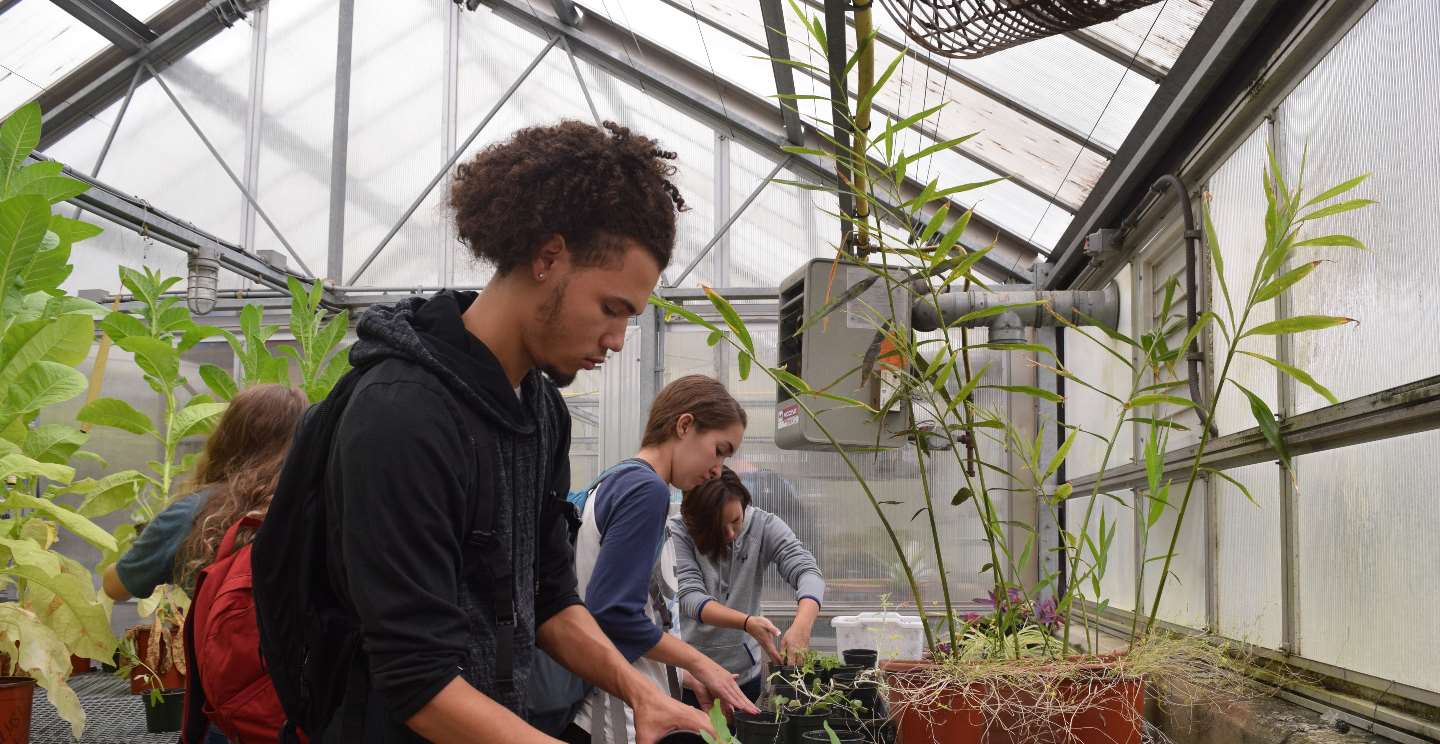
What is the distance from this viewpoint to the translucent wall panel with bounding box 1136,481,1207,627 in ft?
9.08

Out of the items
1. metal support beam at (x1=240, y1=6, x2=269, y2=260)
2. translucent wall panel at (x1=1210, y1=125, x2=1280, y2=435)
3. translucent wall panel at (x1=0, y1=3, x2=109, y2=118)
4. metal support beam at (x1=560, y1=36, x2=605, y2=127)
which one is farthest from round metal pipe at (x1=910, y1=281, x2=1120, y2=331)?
translucent wall panel at (x1=0, y1=3, x2=109, y2=118)

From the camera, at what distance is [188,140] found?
650 cm

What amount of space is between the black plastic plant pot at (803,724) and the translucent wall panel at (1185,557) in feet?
4.30

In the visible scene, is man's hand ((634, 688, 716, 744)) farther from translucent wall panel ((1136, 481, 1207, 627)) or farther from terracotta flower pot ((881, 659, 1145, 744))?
translucent wall panel ((1136, 481, 1207, 627))

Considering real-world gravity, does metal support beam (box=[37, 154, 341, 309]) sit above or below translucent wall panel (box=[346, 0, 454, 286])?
below

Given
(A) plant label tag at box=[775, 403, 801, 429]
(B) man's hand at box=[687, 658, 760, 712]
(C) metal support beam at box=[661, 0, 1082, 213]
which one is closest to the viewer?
(B) man's hand at box=[687, 658, 760, 712]

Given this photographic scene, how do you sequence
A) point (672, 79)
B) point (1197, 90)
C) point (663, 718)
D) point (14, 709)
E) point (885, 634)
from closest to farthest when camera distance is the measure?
point (663, 718) < point (1197, 90) < point (14, 709) < point (885, 634) < point (672, 79)

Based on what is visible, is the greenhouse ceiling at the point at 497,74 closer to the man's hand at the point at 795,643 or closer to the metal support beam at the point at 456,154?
the metal support beam at the point at 456,154

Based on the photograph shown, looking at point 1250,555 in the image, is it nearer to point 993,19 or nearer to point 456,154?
point 993,19

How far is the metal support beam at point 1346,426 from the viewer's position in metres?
1.58

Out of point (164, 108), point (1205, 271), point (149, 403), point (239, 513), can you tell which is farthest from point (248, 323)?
point (1205, 271)

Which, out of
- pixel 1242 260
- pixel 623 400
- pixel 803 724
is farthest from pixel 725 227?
pixel 803 724

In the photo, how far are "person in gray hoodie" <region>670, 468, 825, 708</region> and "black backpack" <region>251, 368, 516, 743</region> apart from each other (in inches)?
77.3

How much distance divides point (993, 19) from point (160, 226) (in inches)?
196
